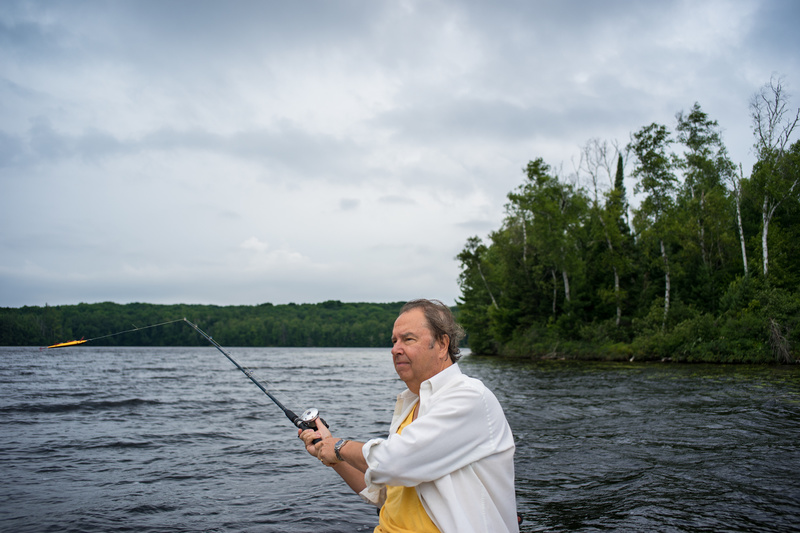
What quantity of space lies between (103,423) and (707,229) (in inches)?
1357

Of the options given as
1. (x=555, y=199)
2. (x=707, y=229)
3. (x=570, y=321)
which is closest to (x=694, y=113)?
(x=707, y=229)

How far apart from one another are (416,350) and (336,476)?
19.2 ft

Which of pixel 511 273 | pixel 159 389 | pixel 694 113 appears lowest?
pixel 159 389

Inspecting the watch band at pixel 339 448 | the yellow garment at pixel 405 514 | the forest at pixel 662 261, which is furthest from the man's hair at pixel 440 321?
the forest at pixel 662 261

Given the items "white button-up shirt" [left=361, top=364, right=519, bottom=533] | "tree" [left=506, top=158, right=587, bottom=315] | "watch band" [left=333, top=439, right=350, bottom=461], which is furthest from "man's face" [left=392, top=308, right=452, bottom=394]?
"tree" [left=506, top=158, right=587, bottom=315]

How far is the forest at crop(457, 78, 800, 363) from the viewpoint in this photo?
92.7ft

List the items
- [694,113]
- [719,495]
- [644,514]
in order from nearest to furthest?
[644,514] < [719,495] < [694,113]

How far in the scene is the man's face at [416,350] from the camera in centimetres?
266

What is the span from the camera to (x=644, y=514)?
552 cm

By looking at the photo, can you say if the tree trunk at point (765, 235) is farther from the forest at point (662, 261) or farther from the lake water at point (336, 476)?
the lake water at point (336, 476)

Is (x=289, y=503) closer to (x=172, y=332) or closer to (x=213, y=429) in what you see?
(x=213, y=429)

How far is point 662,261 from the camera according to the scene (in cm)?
3412

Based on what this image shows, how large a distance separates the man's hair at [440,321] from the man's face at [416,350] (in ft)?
0.10

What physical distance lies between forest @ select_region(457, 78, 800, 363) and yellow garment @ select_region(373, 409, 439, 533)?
27037mm
